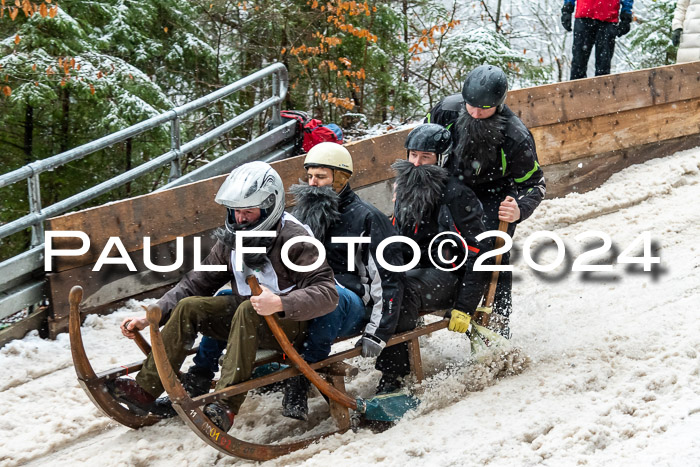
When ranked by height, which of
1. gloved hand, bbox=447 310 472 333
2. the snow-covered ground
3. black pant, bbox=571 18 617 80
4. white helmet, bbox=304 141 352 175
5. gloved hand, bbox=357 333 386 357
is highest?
black pant, bbox=571 18 617 80

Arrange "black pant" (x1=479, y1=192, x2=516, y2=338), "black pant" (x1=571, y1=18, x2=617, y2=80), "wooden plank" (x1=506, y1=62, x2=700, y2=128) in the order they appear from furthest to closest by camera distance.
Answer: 1. "black pant" (x1=571, y1=18, x2=617, y2=80)
2. "wooden plank" (x1=506, y1=62, x2=700, y2=128)
3. "black pant" (x1=479, y1=192, x2=516, y2=338)

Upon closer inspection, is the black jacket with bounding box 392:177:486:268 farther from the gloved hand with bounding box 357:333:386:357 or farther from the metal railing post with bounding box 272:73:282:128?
the metal railing post with bounding box 272:73:282:128

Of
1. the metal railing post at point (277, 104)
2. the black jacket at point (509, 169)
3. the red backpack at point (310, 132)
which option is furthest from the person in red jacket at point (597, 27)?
the black jacket at point (509, 169)

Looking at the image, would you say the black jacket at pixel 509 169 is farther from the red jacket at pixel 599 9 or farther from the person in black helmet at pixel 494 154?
the red jacket at pixel 599 9

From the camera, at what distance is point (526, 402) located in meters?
4.41

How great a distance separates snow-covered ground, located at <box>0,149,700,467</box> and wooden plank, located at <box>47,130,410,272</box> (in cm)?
58

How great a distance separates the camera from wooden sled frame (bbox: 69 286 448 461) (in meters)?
3.57

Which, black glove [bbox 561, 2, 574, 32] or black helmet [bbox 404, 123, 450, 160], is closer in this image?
black helmet [bbox 404, 123, 450, 160]

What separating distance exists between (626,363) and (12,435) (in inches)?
150

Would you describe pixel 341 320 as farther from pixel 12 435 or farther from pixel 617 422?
pixel 12 435

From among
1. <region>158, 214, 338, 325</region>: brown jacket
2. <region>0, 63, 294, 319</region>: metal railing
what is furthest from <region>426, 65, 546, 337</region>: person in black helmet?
<region>0, 63, 294, 319</region>: metal railing

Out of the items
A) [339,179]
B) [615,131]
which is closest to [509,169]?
[339,179]

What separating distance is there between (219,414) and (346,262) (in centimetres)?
116

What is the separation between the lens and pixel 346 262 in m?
4.37
